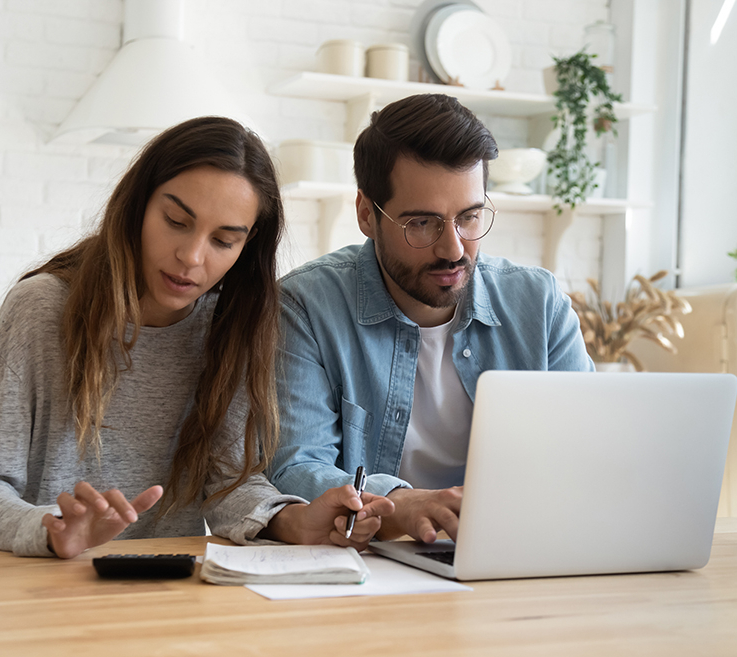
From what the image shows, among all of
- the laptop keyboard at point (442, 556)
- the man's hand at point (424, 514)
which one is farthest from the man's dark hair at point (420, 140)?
the laptop keyboard at point (442, 556)

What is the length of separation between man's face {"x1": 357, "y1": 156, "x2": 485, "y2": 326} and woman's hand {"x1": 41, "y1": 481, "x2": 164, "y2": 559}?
70 cm

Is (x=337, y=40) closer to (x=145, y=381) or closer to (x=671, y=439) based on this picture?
(x=145, y=381)

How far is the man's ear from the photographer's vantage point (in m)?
1.64

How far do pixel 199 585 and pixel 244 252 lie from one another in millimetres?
687

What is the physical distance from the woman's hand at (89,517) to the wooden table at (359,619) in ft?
0.10

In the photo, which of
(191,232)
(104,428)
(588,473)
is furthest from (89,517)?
(588,473)

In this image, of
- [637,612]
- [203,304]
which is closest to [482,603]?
[637,612]

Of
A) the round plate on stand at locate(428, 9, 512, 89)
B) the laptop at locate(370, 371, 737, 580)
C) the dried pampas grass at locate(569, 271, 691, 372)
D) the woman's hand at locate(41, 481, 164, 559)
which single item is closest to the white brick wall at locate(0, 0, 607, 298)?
the round plate on stand at locate(428, 9, 512, 89)

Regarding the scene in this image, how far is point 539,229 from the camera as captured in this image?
343 cm

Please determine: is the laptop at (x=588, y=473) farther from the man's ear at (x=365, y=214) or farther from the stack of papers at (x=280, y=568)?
the man's ear at (x=365, y=214)

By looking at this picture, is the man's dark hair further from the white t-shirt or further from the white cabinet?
the white cabinet

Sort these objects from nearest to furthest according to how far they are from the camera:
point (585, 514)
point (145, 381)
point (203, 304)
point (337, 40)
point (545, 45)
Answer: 1. point (585, 514)
2. point (145, 381)
3. point (203, 304)
4. point (337, 40)
5. point (545, 45)

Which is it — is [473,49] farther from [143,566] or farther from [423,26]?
[143,566]

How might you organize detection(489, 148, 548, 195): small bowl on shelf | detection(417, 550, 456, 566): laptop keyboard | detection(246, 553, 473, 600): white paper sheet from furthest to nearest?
detection(489, 148, 548, 195): small bowl on shelf
detection(417, 550, 456, 566): laptop keyboard
detection(246, 553, 473, 600): white paper sheet
